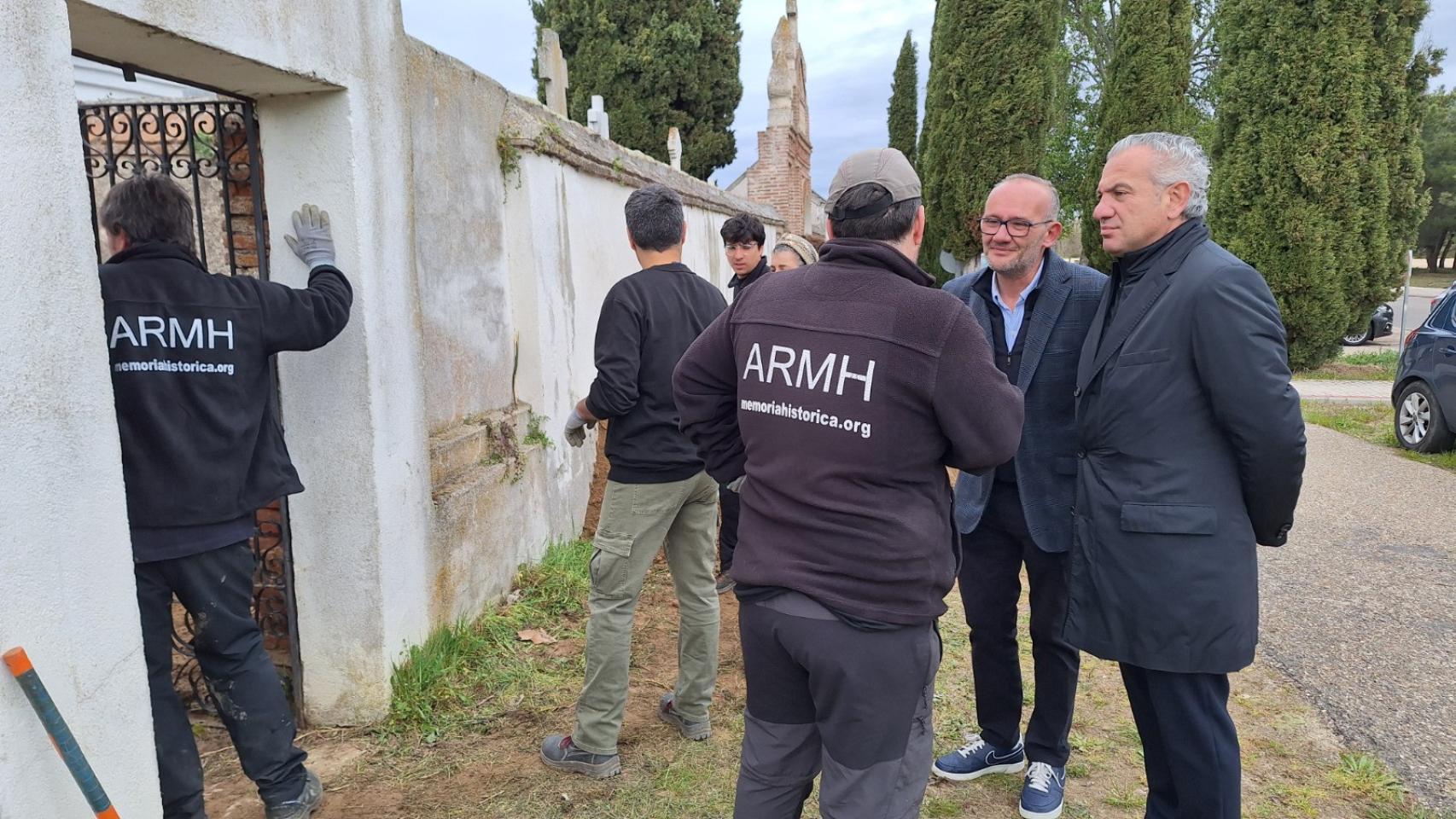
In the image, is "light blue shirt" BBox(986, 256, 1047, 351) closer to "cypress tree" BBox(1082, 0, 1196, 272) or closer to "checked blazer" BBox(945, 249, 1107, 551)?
"checked blazer" BBox(945, 249, 1107, 551)

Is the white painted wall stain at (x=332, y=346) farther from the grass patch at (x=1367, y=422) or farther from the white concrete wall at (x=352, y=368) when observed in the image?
the grass patch at (x=1367, y=422)

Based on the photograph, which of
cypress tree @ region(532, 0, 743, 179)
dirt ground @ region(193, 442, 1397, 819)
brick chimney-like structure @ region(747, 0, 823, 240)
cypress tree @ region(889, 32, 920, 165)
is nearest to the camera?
dirt ground @ region(193, 442, 1397, 819)

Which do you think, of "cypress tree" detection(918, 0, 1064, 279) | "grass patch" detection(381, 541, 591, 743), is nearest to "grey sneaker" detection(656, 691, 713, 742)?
"grass patch" detection(381, 541, 591, 743)

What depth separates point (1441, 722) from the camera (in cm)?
371

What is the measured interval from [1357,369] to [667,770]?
17.7m

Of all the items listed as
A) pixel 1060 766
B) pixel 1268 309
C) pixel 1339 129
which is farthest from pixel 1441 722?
pixel 1339 129

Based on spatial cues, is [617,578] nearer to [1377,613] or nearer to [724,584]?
[724,584]

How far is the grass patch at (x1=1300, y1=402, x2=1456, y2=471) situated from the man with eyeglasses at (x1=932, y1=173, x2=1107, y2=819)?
309 inches

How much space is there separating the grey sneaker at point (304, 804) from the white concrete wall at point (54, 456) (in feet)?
2.21

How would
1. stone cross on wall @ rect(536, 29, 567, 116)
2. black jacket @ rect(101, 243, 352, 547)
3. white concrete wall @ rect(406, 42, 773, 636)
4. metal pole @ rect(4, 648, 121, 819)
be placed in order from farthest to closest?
stone cross on wall @ rect(536, 29, 567, 116) < white concrete wall @ rect(406, 42, 773, 636) < black jacket @ rect(101, 243, 352, 547) < metal pole @ rect(4, 648, 121, 819)

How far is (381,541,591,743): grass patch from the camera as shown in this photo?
3.67 metres

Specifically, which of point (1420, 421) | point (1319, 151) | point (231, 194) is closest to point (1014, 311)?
point (231, 194)

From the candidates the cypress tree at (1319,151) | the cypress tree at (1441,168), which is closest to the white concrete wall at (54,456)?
the cypress tree at (1319,151)

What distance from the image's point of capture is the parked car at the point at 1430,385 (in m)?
8.48
